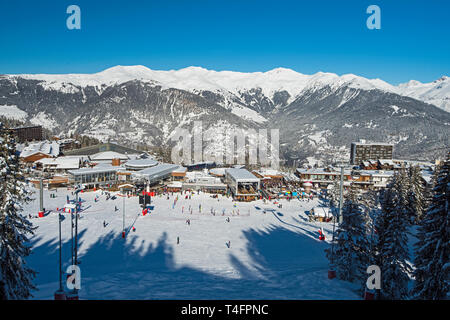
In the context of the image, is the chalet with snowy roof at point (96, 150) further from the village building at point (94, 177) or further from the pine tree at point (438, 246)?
the pine tree at point (438, 246)

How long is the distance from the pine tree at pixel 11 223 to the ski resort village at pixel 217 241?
2.3 inches

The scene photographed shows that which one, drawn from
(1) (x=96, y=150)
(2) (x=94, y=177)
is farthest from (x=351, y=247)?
(1) (x=96, y=150)

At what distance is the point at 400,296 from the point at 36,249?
26195 millimetres

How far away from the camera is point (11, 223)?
43.0 ft

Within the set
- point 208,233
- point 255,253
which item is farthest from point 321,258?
point 208,233

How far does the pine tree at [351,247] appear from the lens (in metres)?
18.6

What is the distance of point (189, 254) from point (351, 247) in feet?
41.9

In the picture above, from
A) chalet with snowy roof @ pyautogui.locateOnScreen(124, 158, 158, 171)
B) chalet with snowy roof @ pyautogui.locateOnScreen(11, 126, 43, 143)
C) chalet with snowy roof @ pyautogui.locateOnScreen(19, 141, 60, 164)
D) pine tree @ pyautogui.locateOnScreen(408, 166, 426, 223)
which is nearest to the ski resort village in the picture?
pine tree @ pyautogui.locateOnScreen(408, 166, 426, 223)

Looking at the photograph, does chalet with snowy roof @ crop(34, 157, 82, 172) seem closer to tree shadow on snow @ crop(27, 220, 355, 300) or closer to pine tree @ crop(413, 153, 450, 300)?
tree shadow on snow @ crop(27, 220, 355, 300)

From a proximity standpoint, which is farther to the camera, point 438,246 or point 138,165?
point 138,165

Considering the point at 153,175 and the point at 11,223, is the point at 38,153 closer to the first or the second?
the point at 153,175

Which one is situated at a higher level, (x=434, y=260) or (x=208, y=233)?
(x=434, y=260)
